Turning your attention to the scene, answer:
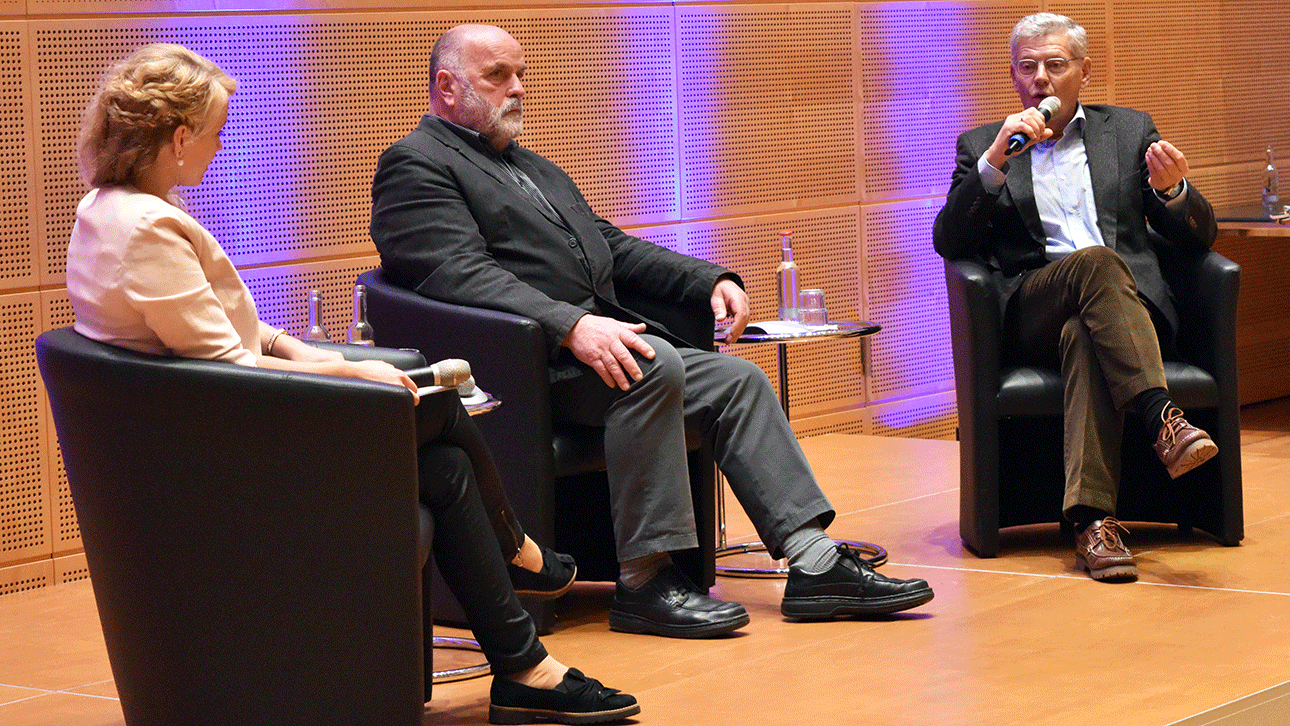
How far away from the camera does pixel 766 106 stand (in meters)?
5.93

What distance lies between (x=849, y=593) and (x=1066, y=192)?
144 centimetres

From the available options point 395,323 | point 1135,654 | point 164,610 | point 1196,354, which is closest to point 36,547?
point 395,323

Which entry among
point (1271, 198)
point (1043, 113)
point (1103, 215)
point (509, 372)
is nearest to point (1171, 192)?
point (1103, 215)

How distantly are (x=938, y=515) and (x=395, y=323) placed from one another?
1.84 m

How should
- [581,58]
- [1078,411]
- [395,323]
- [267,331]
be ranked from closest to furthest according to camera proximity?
[267,331], [395,323], [1078,411], [581,58]

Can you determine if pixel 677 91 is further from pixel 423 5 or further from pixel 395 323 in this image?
pixel 395 323

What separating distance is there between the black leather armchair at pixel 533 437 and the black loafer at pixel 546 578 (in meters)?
0.24

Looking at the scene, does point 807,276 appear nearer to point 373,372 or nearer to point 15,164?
point 15,164

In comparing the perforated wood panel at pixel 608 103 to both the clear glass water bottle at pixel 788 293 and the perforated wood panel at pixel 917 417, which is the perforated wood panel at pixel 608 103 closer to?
the clear glass water bottle at pixel 788 293

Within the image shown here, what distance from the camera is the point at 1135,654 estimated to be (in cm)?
305

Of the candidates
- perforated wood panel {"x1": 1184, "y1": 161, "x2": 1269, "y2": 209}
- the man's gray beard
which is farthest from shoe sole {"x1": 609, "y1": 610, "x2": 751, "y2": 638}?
perforated wood panel {"x1": 1184, "y1": 161, "x2": 1269, "y2": 209}

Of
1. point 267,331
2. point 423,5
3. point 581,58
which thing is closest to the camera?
point 267,331

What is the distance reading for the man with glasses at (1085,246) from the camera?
3770mm

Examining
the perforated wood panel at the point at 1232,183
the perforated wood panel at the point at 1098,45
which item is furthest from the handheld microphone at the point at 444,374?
the perforated wood panel at the point at 1232,183
